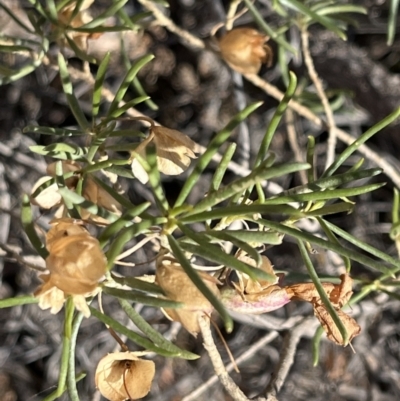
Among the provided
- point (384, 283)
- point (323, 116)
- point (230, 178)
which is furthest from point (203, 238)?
point (323, 116)

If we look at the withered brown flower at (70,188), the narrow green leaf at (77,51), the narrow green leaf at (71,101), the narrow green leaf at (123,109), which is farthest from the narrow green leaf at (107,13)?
the withered brown flower at (70,188)

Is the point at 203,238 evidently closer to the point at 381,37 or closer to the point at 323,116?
the point at 323,116

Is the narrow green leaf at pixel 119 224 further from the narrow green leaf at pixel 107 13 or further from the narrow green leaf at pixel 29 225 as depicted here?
the narrow green leaf at pixel 107 13

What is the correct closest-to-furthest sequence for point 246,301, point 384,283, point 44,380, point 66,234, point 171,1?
point 66,234, point 246,301, point 384,283, point 44,380, point 171,1

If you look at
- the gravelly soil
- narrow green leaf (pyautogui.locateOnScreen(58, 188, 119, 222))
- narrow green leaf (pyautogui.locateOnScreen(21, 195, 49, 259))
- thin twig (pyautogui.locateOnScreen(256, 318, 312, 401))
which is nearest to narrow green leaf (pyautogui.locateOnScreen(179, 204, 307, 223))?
narrow green leaf (pyautogui.locateOnScreen(58, 188, 119, 222))

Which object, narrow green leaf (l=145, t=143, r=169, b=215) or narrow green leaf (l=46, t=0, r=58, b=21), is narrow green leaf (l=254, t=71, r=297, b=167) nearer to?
narrow green leaf (l=145, t=143, r=169, b=215)

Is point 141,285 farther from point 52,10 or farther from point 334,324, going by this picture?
point 52,10
